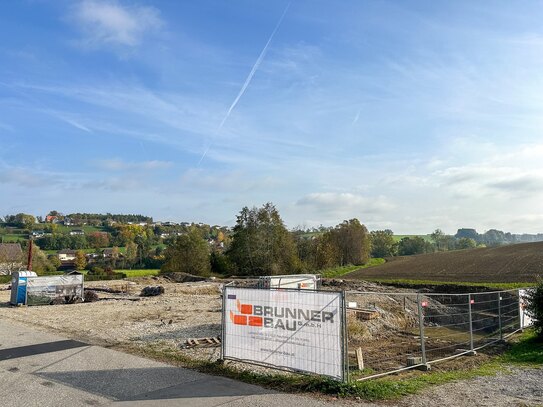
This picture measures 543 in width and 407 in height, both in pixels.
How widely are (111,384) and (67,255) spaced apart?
107 m

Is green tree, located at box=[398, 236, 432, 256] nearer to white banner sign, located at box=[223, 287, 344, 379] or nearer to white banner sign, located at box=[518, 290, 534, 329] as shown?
white banner sign, located at box=[518, 290, 534, 329]

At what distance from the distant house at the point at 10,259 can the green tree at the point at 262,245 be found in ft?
101

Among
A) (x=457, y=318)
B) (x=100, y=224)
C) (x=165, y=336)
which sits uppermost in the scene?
(x=100, y=224)

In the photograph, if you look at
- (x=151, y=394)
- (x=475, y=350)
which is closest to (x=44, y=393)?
(x=151, y=394)

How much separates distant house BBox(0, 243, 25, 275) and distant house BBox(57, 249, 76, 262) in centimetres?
3294

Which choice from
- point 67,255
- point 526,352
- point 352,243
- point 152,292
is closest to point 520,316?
point 526,352

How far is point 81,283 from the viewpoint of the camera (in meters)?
27.9

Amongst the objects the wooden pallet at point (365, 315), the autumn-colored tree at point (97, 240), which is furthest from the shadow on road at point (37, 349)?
the autumn-colored tree at point (97, 240)

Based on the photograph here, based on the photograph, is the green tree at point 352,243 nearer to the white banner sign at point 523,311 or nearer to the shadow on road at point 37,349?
the white banner sign at point 523,311

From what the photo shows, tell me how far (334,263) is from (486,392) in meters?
78.0

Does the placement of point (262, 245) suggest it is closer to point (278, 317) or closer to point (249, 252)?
point (249, 252)

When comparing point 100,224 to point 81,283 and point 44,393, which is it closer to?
point 81,283

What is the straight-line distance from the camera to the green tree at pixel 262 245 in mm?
68375

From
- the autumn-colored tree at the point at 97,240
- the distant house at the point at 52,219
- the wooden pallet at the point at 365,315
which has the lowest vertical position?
the wooden pallet at the point at 365,315
